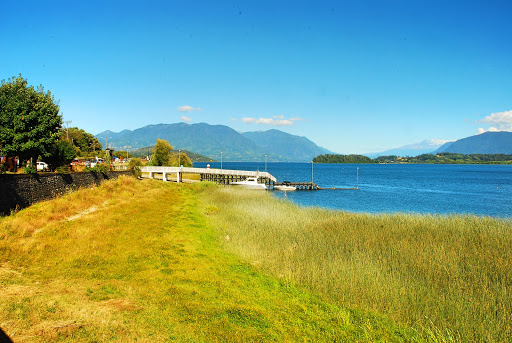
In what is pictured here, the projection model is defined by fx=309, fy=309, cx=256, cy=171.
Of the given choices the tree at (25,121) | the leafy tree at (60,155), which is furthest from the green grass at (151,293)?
the leafy tree at (60,155)

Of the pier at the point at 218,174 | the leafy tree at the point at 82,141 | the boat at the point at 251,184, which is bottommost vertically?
the boat at the point at 251,184

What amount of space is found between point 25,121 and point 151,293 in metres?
28.4

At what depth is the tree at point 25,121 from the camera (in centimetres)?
2895

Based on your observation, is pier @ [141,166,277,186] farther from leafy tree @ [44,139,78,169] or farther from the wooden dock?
leafy tree @ [44,139,78,169]

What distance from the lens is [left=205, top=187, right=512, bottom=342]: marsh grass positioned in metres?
9.36

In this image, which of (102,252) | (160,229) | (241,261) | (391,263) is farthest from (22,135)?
(391,263)

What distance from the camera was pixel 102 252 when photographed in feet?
46.5

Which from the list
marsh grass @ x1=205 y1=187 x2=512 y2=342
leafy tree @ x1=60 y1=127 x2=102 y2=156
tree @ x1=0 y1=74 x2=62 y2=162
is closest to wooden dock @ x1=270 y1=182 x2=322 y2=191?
tree @ x1=0 y1=74 x2=62 y2=162

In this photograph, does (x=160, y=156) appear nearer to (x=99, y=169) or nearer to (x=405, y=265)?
(x=99, y=169)

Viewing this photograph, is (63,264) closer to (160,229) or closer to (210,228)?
(160,229)

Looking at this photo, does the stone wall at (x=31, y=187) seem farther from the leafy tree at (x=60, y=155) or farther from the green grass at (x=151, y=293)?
the leafy tree at (x=60, y=155)

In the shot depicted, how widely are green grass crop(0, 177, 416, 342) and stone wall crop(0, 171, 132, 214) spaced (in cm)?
183

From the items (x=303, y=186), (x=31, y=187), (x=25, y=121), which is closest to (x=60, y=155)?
(x=25, y=121)

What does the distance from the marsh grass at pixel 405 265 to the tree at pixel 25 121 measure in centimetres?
2184
